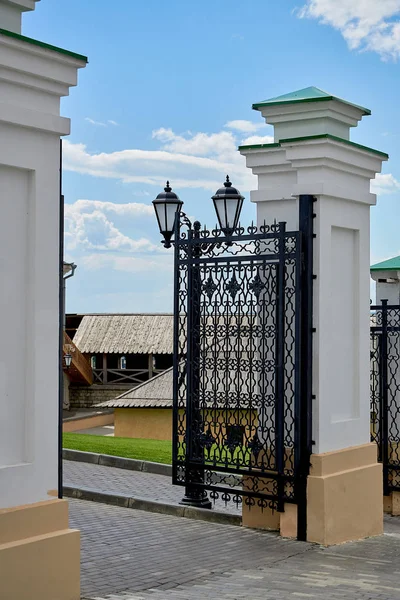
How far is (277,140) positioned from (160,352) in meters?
27.6

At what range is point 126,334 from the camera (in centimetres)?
3853

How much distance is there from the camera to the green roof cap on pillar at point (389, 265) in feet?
41.2

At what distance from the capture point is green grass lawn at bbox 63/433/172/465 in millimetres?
14416

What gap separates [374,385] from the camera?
1176 cm

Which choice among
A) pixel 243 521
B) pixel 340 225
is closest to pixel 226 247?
pixel 340 225

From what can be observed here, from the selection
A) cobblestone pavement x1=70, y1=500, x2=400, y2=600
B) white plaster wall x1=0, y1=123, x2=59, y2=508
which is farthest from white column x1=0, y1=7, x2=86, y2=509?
cobblestone pavement x1=70, y1=500, x2=400, y2=600

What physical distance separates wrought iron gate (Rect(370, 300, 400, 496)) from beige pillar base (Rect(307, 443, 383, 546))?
5.80 feet

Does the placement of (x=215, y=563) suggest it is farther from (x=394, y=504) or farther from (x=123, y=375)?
(x=123, y=375)

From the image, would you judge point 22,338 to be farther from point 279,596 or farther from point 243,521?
point 243,521

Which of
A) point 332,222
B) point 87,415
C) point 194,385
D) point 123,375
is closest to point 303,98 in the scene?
point 332,222

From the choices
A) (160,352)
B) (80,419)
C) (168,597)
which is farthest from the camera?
(160,352)

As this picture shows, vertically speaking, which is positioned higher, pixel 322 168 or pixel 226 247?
pixel 322 168

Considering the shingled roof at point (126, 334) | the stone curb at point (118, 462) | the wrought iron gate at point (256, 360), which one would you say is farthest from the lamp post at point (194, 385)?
the shingled roof at point (126, 334)

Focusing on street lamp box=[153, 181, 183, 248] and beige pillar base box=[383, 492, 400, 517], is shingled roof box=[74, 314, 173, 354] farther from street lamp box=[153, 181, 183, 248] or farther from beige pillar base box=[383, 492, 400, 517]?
street lamp box=[153, 181, 183, 248]
